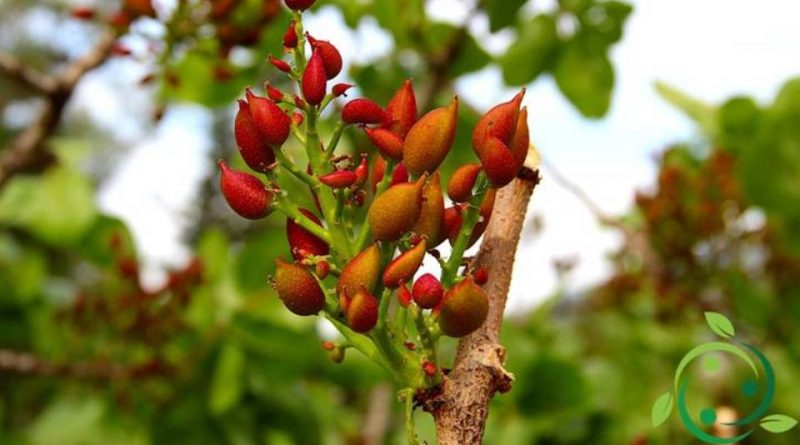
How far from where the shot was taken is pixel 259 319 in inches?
63.3

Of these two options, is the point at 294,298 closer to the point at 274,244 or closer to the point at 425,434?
the point at 425,434

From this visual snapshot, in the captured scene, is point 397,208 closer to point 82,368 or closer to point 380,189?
point 380,189

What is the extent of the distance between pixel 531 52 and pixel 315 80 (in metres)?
0.91

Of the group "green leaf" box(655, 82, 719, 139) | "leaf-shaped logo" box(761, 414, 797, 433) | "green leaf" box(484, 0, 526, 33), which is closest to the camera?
"leaf-shaped logo" box(761, 414, 797, 433)

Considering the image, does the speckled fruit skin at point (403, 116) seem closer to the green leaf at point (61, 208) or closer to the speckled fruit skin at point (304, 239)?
the speckled fruit skin at point (304, 239)

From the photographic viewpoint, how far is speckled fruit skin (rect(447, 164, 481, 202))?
50 cm

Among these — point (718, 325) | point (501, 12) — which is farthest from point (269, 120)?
point (501, 12)

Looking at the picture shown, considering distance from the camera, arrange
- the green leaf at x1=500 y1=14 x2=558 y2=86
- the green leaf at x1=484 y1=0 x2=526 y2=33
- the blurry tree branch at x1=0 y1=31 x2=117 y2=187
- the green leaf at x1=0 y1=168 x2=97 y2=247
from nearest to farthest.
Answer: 1. the green leaf at x1=484 y1=0 x2=526 y2=33
2. the blurry tree branch at x1=0 y1=31 x2=117 y2=187
3. the green leaf at x1=500 y1=14 x2=558 y2=86
4. the green leaf at x1=0 y1=168 x2=97 y2=247

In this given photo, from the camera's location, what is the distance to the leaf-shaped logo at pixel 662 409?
465mm

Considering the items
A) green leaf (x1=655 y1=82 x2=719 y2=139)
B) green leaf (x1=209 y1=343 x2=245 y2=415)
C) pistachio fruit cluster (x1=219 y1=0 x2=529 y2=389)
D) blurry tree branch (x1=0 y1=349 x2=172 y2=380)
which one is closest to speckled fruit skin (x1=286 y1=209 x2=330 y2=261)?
pistachio fruit cluster (x1=219 y1=0 x2=529 y2=389)

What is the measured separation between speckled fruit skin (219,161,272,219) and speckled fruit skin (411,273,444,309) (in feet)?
0.29

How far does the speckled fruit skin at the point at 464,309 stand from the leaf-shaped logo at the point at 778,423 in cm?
14

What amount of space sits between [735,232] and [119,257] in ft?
4.23

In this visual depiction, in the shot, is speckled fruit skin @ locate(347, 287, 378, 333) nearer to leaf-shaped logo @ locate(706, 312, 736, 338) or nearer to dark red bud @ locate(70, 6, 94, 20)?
leaf-shaped logo @ locate(706, 312, 736, 338)
